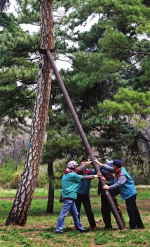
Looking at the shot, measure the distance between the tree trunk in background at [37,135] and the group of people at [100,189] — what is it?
1694mm

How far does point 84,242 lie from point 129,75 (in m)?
22.1

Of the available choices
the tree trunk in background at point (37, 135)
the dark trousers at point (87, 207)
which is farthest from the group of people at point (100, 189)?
the tree trunk in background at point (37, 135)

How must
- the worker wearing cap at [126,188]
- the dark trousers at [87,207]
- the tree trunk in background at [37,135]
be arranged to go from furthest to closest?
the tree trunk in background at [37,135], the dark trousers at [87,207], the worker wearing cap at [126,188]

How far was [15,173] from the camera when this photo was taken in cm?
3600

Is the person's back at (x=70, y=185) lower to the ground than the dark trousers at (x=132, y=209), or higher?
higher

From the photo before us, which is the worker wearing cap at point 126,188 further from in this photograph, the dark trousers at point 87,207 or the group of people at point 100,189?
the dark trousers at point 87,207

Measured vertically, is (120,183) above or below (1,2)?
below

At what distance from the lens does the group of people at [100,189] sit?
8.91 metres

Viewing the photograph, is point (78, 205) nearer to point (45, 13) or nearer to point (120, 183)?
point (120, 183)

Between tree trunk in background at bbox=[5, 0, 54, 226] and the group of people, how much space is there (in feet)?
5.56

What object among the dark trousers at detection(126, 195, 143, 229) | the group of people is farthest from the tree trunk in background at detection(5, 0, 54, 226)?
the dark trousers at detection(126, 195, 143, 229)

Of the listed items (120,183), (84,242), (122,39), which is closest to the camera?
(84,242)

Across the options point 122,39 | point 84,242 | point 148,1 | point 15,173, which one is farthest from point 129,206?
point 15,173

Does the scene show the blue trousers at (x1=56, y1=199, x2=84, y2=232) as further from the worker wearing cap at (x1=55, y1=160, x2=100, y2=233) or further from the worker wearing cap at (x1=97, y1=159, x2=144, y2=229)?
the worker wearing cap at (x1=97, y1=159, x2=144, y2=229)
